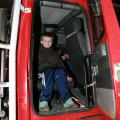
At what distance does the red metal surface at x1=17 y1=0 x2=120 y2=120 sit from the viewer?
108 inches

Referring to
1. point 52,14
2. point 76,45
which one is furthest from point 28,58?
point 52,14

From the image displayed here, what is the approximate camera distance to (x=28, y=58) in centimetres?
297

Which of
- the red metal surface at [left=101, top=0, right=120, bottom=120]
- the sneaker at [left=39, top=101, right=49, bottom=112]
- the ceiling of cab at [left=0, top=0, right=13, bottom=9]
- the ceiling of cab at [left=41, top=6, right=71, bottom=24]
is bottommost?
the sneaker at [left=39, top=101, right=49, bottom=112]

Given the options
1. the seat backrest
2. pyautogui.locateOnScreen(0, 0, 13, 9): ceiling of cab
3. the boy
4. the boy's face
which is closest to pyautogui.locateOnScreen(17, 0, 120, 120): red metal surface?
the boy

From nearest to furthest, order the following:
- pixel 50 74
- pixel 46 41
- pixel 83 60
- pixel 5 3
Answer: pixel 50 74, pixel 46 41, pixel 83 60, pixel 5 3

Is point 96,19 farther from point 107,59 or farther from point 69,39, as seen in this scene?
point 69,39

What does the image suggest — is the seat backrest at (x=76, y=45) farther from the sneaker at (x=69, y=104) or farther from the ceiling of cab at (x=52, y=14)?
the sneaker at (x=69, y=104)

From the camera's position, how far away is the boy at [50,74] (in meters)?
→ 3.32

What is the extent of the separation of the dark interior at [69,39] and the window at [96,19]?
0.15 m

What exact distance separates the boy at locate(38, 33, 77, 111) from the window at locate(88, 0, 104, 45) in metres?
0.58

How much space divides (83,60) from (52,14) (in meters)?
0.83

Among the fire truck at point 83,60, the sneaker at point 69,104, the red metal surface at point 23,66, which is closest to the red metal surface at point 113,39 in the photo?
the fire truck at point 83,60

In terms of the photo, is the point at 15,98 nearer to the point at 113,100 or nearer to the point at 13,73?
the point at 13,73

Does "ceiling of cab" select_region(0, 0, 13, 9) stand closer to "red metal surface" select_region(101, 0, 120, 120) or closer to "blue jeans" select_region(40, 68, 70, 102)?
"blue jeans" select_region(40, 68, 70, 102)
